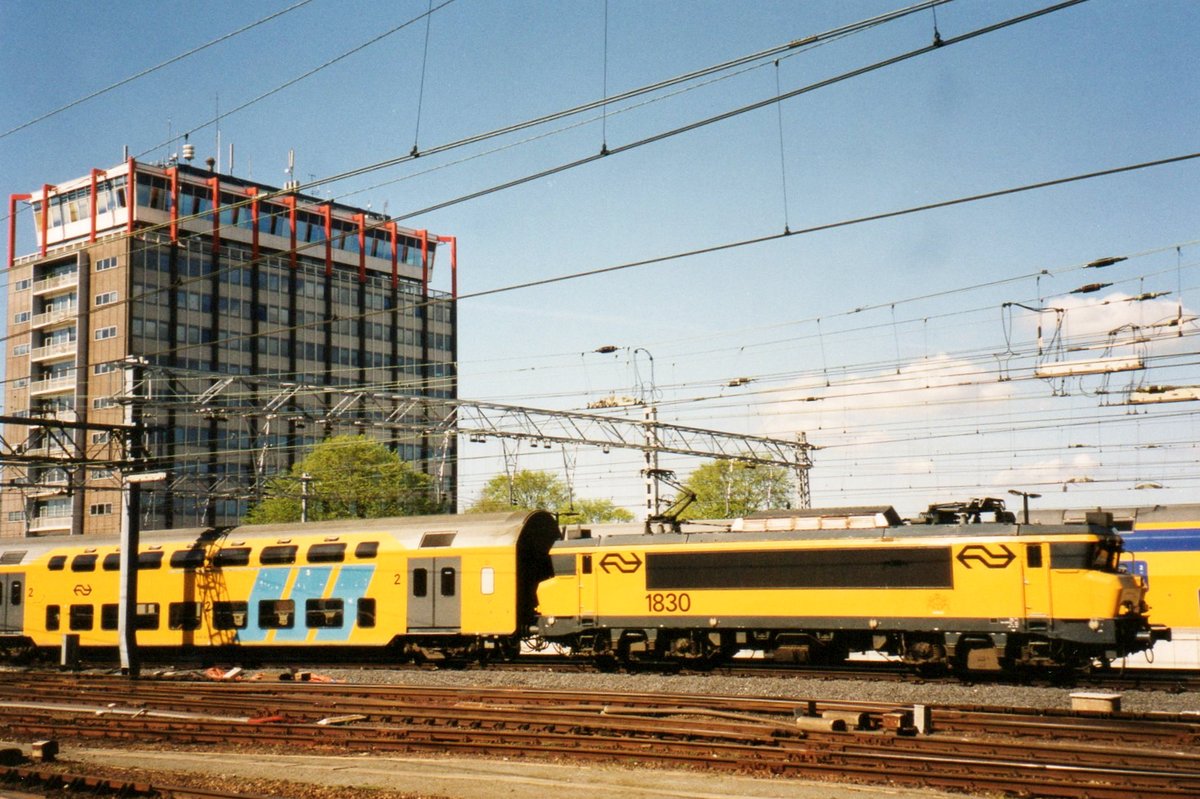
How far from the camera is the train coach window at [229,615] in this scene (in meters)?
32.0

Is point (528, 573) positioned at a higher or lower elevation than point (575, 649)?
higher

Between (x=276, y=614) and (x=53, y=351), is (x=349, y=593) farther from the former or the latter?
(x=53, y=351)

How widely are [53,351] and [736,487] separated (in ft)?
184

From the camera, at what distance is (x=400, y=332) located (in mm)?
108375

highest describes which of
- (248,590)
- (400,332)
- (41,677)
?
(400,332)

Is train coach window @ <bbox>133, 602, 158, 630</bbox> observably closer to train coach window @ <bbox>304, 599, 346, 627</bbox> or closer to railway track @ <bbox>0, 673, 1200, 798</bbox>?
train coach window @ <bbox>304, 599, 346, 627</bbox>

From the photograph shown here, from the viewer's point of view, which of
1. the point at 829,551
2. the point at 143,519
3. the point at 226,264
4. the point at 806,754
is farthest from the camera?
the point at 226,264

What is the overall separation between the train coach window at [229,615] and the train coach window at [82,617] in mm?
4824

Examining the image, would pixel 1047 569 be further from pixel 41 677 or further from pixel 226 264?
pixel 226 264

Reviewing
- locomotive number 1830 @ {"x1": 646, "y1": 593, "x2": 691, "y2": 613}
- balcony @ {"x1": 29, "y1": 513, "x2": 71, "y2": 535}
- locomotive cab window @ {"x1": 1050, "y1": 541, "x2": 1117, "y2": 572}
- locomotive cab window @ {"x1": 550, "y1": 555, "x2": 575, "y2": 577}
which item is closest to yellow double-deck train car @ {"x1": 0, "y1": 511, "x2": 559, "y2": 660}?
locomotive cab window @ {"x1": 550, "y1": 555, "x2": 575, "y2": 577}

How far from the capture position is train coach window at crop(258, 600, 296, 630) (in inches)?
1225

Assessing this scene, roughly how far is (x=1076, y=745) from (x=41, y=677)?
25.9 meters

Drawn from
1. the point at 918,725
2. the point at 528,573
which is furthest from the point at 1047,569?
the point at 528,573

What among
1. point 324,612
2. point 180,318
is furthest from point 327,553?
point 180,318
